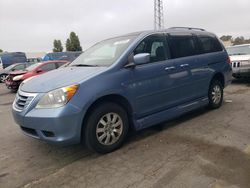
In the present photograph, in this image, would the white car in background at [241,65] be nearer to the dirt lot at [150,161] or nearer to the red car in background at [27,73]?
the dirt lot at [150,161]

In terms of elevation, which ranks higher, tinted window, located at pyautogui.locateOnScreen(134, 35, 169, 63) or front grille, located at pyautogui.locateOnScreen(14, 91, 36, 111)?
tinted window, located at pyautogui.locateOnScreen(134, 35, 169, 63)

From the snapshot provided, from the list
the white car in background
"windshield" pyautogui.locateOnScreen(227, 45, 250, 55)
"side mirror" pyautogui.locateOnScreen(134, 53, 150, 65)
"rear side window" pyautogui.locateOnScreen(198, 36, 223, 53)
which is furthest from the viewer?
"windshield" pyautogui.locateOnScreen(227, 45, 250, 55)

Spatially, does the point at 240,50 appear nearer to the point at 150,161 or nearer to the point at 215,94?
the point at 215,94

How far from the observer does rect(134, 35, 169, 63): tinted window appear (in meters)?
4.17

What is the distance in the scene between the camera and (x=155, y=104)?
13.7 ft

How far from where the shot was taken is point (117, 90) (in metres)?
3.63

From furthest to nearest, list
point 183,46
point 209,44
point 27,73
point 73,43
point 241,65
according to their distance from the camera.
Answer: point 73,43 < point 27,73 < point 241,65 < point 209,44 < point 183,46

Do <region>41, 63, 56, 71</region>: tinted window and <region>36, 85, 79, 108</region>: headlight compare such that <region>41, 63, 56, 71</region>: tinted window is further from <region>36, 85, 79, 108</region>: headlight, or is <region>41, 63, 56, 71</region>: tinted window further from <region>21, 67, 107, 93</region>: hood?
<region>36, 85, 79, 108</region>: headlight

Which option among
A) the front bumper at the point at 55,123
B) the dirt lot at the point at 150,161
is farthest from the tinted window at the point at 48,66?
the front bumper at the point at 55,123

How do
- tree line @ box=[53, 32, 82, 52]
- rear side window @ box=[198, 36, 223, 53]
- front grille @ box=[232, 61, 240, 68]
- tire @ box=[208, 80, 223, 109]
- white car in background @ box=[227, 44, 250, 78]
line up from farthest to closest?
tree line @ box=[53, 32, 82, 52] → front grille @ box=[232, 61, 240, 68] → white car in background @ box=[227, 44, 250, 78] → tire @ box=[208, 80, 223, 109] → rear side window @ box=[198, 36, 223, 53]

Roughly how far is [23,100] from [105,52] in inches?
→ 63.2

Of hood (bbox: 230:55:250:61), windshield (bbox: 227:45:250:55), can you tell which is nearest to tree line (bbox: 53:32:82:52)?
windshield (bbox: 227:45:250:55)

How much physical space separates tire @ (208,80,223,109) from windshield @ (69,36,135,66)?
235 centimetres

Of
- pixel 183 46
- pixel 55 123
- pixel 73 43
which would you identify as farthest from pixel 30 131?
pixel 73 43
